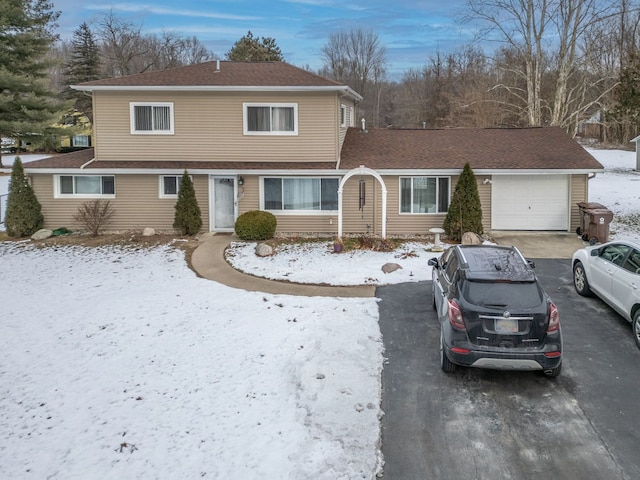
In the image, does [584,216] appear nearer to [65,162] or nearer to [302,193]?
[302,193]

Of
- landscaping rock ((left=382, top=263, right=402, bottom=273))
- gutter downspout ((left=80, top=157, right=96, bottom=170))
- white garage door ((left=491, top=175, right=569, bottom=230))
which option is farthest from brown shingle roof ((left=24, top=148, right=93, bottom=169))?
white garage door ((left=491, top=175, right=569, bottom=230))

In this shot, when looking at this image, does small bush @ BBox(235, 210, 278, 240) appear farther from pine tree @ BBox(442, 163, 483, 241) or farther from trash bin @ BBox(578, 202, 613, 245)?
trash bin @ BBox(578, 202, 613, 245)

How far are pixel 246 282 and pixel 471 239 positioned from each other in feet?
24.0

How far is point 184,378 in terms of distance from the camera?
9.23 meters

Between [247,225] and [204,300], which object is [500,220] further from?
[204,300]

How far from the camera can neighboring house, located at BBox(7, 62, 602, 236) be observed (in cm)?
2017

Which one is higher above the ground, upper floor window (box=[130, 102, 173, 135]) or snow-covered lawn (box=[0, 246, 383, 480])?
upper floor window (box=[130, 102, 173, 135])

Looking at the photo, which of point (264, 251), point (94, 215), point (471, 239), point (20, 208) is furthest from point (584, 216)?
point (20, 208)

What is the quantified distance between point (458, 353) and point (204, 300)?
668 centimetres

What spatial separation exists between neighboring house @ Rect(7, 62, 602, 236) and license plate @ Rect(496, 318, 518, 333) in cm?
1159

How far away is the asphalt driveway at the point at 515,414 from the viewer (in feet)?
22.2

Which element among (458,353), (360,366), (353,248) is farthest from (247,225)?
(458,353)

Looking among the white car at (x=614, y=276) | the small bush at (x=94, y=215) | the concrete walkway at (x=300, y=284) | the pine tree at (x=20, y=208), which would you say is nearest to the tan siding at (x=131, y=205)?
the small bush at (x=94, y=215)

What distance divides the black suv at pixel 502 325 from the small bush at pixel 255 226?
35.6 ft
